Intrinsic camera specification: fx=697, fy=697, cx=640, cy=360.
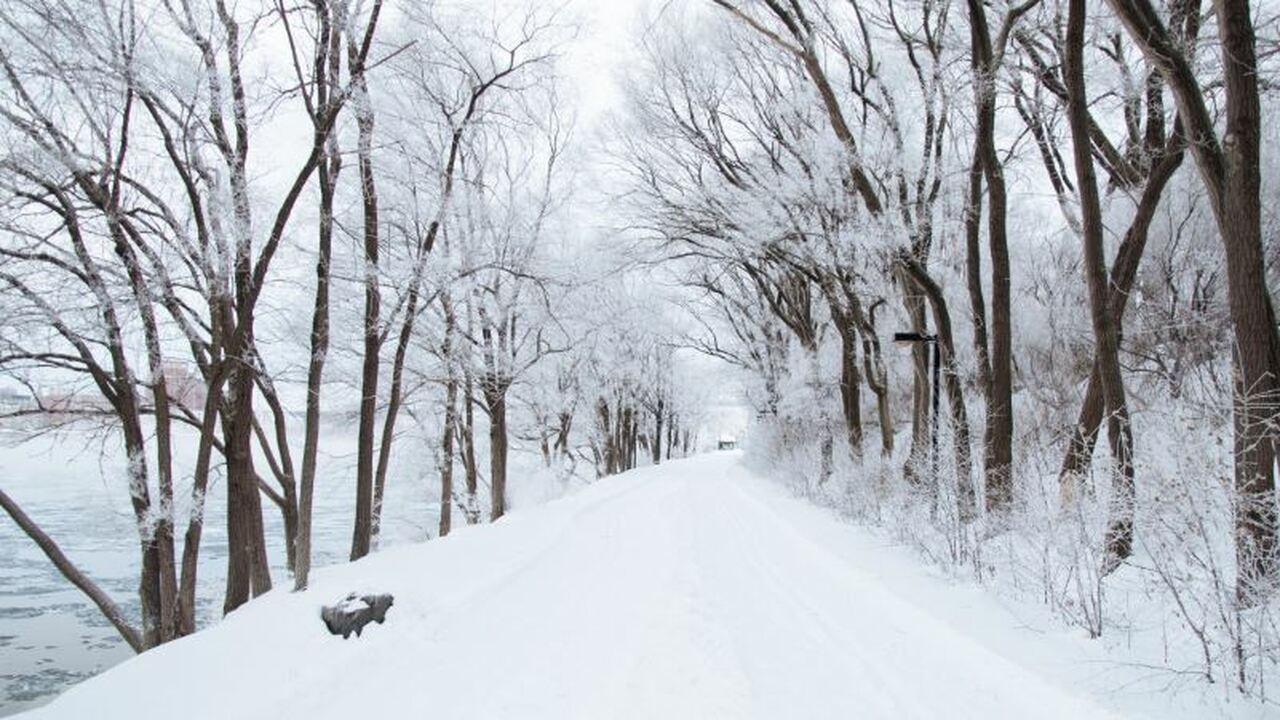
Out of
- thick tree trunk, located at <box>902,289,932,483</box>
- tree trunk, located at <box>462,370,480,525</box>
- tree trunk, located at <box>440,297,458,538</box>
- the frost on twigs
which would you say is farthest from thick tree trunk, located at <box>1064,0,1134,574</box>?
tree trunk, located at <box>462,370,480,525</box>

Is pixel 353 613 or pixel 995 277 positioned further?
pixel 995 277

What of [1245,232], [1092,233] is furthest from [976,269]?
[1245,232]

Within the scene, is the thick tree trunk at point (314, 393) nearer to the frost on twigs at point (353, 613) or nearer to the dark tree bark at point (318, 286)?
the dark tree bark at point (318, 286)

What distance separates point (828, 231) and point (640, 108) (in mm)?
6364

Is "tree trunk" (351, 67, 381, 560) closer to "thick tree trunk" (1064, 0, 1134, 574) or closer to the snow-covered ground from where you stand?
the snow-covered ground

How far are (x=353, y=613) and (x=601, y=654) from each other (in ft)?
A: 7.52

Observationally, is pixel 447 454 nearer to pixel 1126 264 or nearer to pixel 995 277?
pixel 995 277

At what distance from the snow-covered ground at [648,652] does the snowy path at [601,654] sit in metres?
0.02

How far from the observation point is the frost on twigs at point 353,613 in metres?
5.80

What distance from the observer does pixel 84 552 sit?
75.5 feet

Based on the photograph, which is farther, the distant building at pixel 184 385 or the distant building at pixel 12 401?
the distant building at pixel 184 385

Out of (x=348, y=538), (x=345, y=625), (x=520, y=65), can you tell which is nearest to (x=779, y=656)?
(x=345, y=625)

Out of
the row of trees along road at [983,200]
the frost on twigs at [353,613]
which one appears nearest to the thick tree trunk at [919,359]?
the row of trees along road at [983,200]

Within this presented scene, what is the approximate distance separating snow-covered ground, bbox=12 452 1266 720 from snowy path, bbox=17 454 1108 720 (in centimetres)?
2
